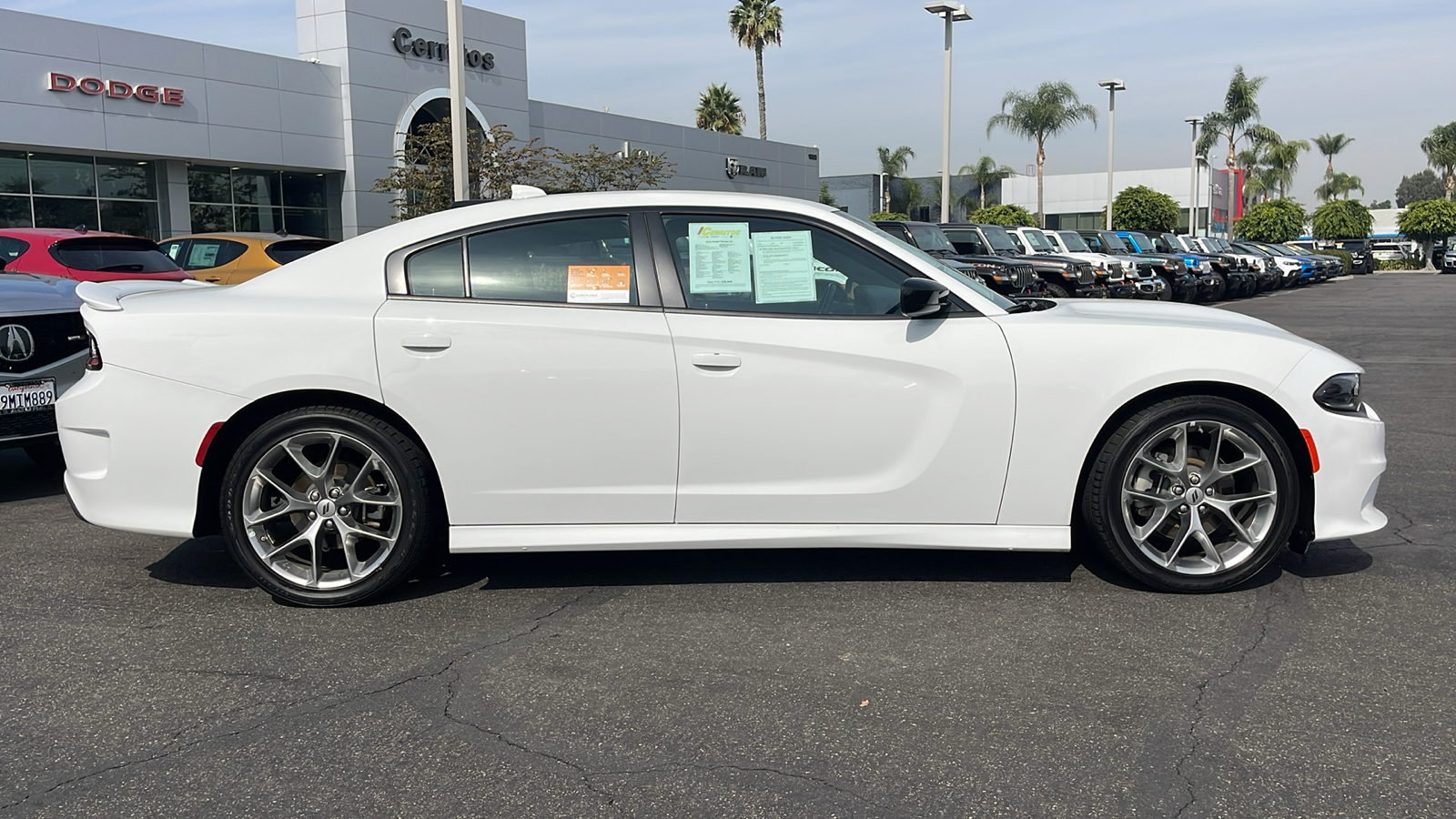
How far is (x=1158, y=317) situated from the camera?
4.60 metres

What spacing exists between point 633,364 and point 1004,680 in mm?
1687

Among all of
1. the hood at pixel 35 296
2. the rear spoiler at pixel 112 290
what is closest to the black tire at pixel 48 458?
the hood at pixel 35 296

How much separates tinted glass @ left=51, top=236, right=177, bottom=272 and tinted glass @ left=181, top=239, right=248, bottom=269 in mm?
3112

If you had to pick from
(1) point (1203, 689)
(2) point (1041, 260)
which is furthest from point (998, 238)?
(1) point (1203, 689)

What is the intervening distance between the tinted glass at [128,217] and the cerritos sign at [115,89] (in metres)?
2.42

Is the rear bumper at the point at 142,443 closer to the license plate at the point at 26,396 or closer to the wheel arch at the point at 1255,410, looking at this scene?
the license plate at the point at 26,396

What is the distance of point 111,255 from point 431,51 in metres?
23.2

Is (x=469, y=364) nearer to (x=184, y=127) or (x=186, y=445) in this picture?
(x=186, y=445)

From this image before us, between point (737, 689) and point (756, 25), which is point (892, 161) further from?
point (737, 689)

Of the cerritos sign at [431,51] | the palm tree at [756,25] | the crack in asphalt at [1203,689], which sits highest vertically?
the palm tree at [756,25]

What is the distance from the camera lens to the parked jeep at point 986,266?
18.0 metres

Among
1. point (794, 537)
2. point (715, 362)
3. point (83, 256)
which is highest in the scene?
point (83, 256)

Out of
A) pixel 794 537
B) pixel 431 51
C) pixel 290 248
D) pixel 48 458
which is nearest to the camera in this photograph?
pixel 794 537

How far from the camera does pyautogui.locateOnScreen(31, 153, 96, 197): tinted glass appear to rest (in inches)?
970
